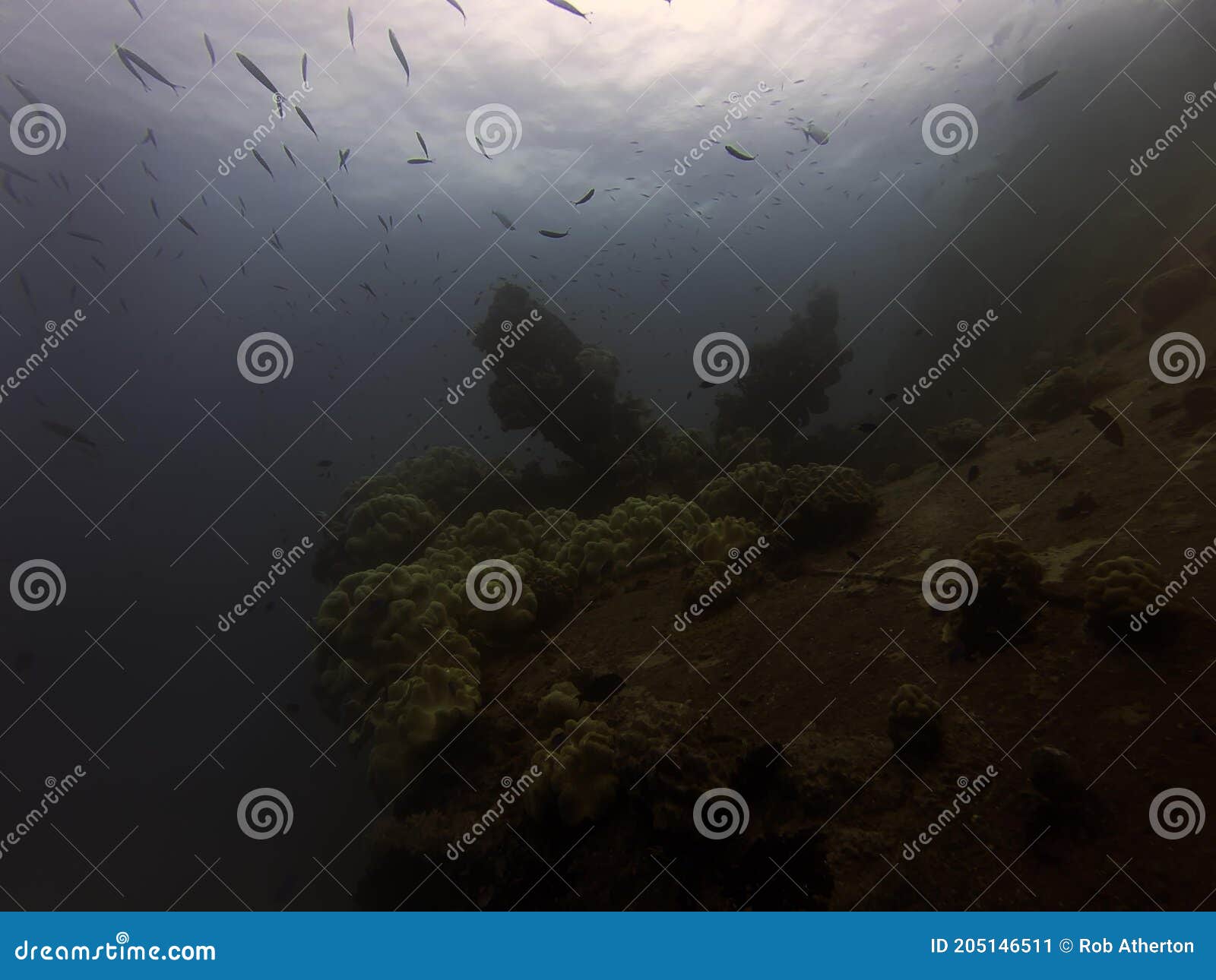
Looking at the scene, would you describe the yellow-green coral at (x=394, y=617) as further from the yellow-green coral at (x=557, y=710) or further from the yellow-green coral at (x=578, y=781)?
the yellow-green coral at (x=578, y=781)

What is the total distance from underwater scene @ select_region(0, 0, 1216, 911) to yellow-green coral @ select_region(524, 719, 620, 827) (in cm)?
5

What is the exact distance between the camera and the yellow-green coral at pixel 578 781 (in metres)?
4.13

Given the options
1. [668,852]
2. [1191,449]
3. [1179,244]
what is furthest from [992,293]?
[668,852]

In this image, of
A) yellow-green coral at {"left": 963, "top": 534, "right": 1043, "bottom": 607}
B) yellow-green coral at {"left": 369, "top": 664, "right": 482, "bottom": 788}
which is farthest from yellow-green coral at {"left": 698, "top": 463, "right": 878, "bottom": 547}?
yellow-green coral at {"left": 369, "top": 664, "right": 482, "bottom": 788}

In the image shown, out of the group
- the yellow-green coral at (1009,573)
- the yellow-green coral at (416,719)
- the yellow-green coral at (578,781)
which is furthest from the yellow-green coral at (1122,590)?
the yellow-green coral at (416,719)

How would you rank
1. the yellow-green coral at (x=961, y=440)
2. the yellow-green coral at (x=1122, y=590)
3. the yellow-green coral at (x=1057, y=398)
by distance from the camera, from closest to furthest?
the yellow-green coral at (x=1122, y=590) → the yellow-green coral at (x=1057, y=398) → the yellow-green coral at (x=961, y=440)

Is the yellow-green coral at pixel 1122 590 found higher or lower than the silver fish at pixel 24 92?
higher

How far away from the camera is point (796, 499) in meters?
8.08

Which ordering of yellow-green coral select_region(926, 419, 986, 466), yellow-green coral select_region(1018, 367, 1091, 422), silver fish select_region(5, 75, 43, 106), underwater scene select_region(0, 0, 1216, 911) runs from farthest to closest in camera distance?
silver fish select_region(5, 75, 43, 106) < yellow-green coral select_region(926, 419, 986, 466) < yellow-green coral select_region(1018, 367, 1091, 422) < underwater scene select_region(0, 0, 1216, 911)

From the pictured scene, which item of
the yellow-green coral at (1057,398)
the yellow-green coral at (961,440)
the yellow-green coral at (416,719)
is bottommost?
the yellow-green coral at (416,719)

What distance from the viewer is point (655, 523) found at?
7.97 meters

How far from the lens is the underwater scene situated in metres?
3.95

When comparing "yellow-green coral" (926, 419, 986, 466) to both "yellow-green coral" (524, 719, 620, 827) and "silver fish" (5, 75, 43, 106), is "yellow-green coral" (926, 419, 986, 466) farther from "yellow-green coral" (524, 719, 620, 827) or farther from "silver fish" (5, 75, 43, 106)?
"silver fish" (5, 75, 43, 106)

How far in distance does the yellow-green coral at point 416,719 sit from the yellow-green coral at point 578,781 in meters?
1.27
